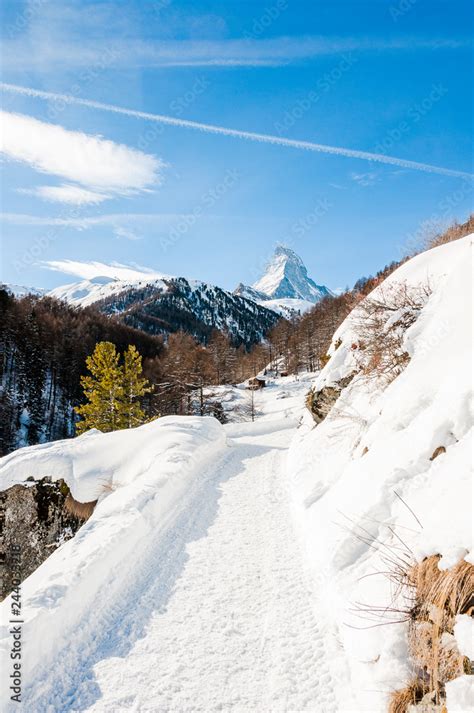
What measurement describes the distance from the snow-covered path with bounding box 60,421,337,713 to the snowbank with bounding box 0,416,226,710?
432mm

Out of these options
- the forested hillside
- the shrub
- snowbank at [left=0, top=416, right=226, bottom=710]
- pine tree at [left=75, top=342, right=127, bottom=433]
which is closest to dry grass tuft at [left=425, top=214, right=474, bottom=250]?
the shrub

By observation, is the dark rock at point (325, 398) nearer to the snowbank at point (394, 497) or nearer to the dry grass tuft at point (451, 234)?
the snowbank at point (394, 497)

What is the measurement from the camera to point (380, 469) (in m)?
5.68

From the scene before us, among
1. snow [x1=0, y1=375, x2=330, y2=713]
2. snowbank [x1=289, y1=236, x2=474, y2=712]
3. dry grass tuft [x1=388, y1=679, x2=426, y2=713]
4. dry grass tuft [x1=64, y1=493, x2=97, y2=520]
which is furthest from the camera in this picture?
dry grass tuft [x1=64, y1=493, x2=97, y2=520]

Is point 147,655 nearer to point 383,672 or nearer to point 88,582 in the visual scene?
point 88,582

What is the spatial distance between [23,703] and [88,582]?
1747mm

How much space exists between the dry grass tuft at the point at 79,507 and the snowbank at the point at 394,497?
6590mm

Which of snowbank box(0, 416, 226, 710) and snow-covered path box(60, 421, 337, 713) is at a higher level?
snowbank box(0, 416, 226, 710)

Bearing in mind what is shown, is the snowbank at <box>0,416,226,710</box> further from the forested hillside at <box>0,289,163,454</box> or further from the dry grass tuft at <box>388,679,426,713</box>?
the forested hillside at <box>0,289,163,454</box>

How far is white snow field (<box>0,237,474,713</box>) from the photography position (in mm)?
3807

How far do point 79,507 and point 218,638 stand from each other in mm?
8246

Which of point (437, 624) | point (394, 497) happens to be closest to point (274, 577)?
point (394, 497)

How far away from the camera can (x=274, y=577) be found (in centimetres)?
599

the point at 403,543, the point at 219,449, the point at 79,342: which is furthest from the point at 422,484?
the point at 79,342
